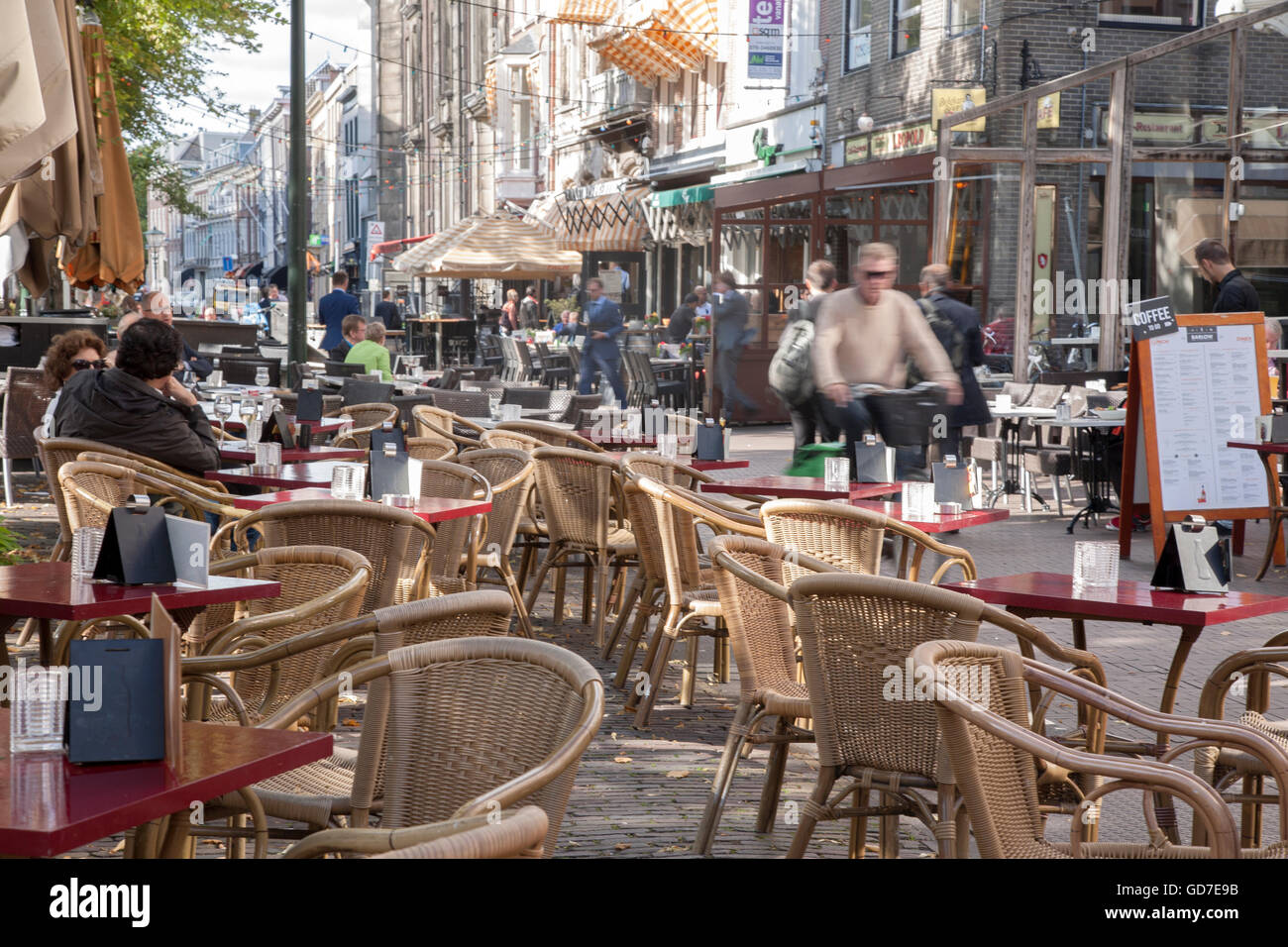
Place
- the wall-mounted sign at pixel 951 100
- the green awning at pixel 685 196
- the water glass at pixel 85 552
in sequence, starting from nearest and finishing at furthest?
the water glass at pixel 85 552, the wall-mounted sign at pixel 951 100, the green awning at pixel 685 196

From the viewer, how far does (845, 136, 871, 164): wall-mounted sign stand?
2325 cm

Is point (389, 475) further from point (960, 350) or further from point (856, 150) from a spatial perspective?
point (856, 150)

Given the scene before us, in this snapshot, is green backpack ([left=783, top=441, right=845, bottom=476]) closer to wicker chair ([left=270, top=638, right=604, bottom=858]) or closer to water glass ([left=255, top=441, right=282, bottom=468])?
water glass ([left=255, top=441, right=282, bottom=468])

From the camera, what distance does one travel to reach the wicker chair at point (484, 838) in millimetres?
2213

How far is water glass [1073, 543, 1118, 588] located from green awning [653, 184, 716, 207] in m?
23.8

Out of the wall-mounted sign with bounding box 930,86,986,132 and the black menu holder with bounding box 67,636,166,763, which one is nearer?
the black menu holder with bounding box 67,636,166,763

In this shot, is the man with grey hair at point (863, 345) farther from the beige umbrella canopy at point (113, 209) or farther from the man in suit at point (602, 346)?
the man in suit at point (602, 346)

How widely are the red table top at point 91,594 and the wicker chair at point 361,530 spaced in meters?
0.49

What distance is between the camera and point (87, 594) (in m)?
4.16

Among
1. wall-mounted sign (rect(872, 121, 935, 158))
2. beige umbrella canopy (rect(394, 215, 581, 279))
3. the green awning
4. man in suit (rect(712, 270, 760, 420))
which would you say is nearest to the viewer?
man in suit (rect(712, 270, 760, 420))

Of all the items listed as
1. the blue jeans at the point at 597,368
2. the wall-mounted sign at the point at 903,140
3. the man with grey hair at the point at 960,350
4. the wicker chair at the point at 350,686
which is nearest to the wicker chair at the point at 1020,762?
the wicker chair at the point at 350,686

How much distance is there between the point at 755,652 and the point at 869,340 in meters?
4.86

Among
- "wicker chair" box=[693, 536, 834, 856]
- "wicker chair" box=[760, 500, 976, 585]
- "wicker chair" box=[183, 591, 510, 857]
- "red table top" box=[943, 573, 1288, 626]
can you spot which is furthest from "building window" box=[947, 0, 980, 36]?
"wicker chair" box=[183, 591, 510, 857]

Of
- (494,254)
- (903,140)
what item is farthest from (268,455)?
(903,140)
